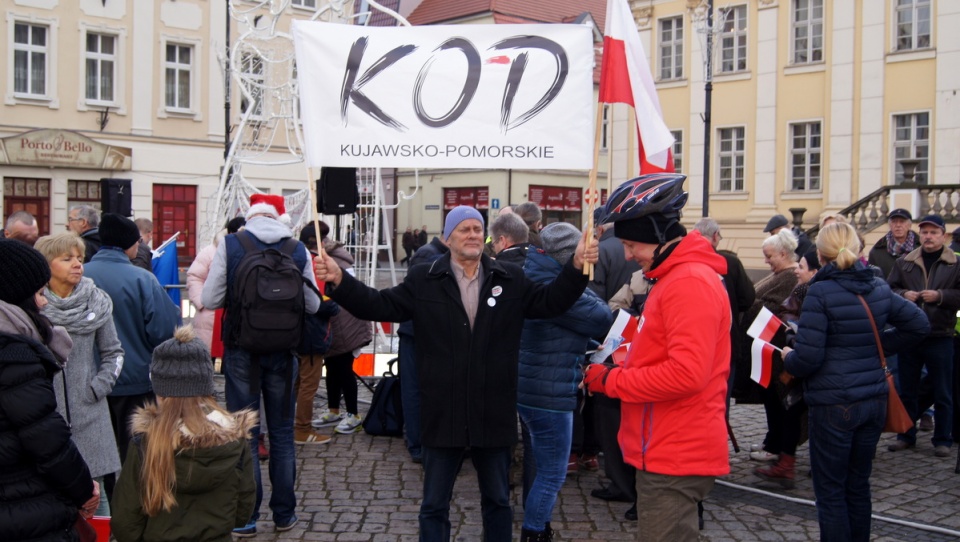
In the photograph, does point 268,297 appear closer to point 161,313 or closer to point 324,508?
point 161,313

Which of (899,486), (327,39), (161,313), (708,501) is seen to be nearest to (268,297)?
(161,313)

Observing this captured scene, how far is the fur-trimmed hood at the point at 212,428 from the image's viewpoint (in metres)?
3.83

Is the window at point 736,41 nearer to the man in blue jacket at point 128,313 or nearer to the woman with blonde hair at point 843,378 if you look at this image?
the woman with blonde hair at point 843,378

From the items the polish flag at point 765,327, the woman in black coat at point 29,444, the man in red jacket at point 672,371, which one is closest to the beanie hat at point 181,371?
the woman in black coat at point 29,444

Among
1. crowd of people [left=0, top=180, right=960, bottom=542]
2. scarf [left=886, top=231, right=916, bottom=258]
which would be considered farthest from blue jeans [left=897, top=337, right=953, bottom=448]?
scarf [left=886, top=231, right=916, bottom=258]

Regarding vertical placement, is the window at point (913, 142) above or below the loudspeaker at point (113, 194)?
above

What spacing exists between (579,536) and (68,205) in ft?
95.9

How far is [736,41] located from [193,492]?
31206mm

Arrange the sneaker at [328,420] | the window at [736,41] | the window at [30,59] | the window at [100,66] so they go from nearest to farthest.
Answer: the sneaker at [328,420] → the window at [30,59] → the window at [100,66] → the window at [736,41]

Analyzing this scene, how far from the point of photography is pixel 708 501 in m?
6.71

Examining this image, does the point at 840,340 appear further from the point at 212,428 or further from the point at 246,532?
the point at 246,532

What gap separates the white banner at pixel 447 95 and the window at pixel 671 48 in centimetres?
2948

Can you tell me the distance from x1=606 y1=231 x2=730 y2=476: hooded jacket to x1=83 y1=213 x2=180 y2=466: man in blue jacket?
3110 millimetres

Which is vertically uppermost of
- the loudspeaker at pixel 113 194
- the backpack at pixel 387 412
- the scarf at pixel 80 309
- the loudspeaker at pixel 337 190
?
the loudspeaker at pixel 113 194
